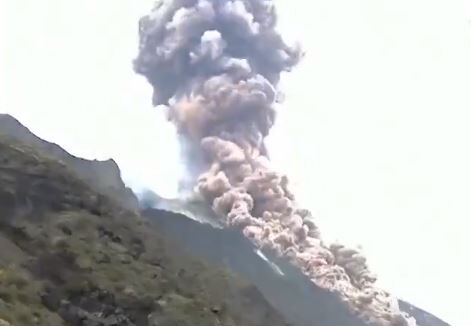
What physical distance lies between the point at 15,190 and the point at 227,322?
14455mm

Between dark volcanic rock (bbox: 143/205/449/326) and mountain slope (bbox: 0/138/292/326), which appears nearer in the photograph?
mountain slope (bbox: 0/138/292/326)

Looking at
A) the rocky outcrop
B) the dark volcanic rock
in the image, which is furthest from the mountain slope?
the dark volcanic rock

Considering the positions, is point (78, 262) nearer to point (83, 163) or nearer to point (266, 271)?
point (83, 163)

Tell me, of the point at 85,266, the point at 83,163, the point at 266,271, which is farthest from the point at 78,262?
the point at 266,271

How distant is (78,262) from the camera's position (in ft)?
128

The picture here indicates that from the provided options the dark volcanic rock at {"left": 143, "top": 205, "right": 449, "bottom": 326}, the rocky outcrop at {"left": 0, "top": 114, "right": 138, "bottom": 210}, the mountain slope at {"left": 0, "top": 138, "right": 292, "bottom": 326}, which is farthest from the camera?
the dark volcanic rock at {"left": 143, "top": 205, "right": 449, "bottom": 326}

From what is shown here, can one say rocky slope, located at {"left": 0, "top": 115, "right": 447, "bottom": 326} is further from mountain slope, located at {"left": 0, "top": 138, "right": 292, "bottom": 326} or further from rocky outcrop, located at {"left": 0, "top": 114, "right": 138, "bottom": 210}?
rocky outcrop, located at {"left": 0, "top": 114, "right": 138, "bottom": 210}

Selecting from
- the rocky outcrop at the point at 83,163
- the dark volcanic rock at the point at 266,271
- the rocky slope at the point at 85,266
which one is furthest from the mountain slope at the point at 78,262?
the dark volcanic rock at the point at 266,271

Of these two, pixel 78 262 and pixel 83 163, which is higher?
pixel 83 163

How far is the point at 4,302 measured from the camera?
29.8 metres

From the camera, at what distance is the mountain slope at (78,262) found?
34.4 meters

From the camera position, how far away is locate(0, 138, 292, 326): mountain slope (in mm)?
34375

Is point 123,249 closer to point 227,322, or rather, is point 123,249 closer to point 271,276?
point 227,322

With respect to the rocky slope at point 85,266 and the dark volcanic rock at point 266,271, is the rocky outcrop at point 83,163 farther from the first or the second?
the rocky slope at point 85,266
